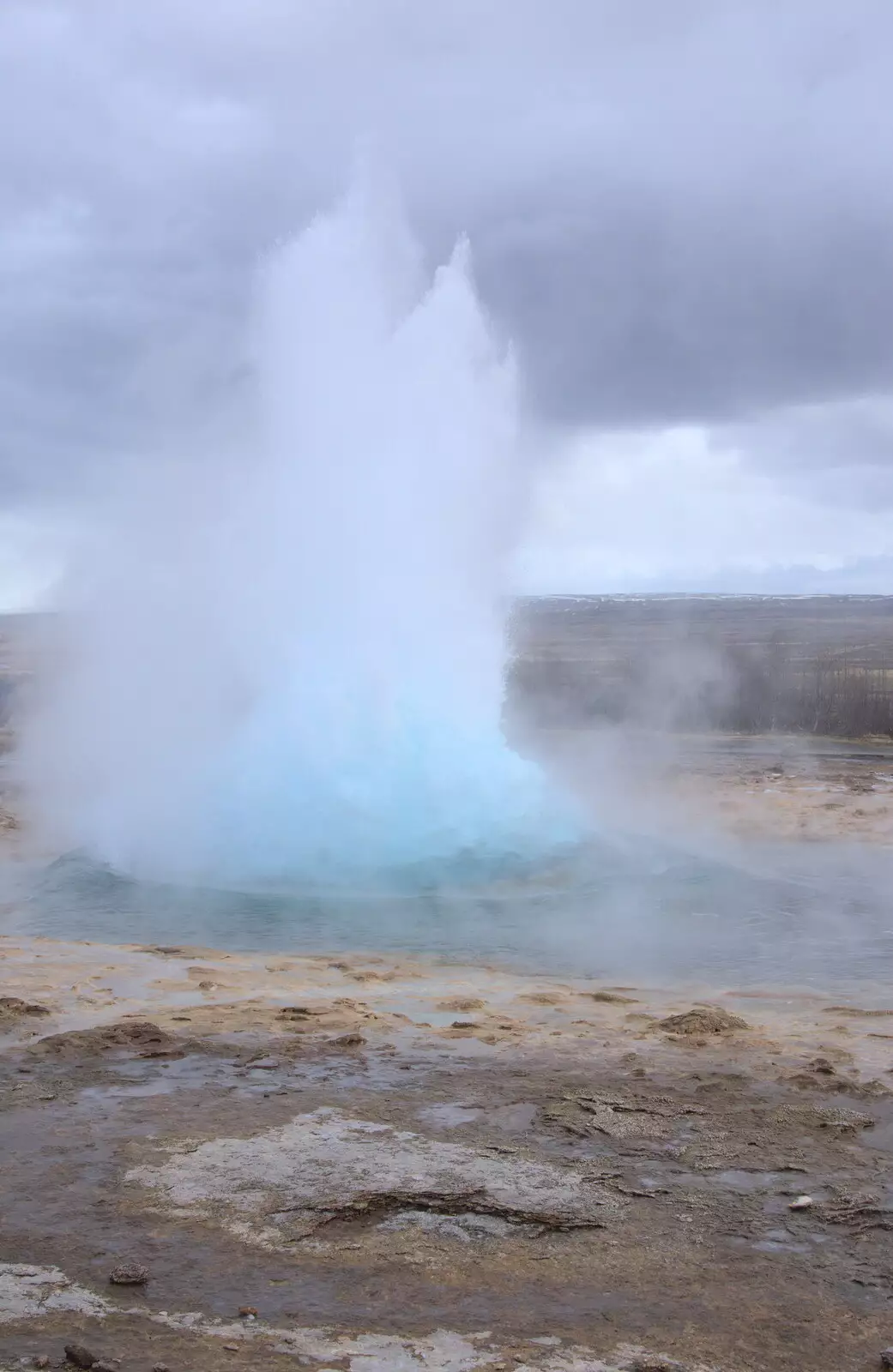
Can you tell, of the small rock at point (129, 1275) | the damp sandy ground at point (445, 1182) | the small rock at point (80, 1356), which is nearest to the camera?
the small rock at point (80, 1356)

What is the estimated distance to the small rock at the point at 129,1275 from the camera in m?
3.66

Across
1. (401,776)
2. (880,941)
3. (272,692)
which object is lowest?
(880,941)

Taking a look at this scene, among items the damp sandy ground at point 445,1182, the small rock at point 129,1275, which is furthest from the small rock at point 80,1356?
the small rock at point 129,1275

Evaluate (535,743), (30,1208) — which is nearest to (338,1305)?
(30,1208)

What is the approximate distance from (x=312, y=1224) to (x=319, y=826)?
7304mm

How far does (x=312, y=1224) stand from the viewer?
4.10 metres

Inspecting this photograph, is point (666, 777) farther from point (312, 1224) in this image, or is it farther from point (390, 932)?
point (312, 1224)

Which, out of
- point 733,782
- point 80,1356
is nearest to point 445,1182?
point 80,1356

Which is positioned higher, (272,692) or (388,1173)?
(272,692)

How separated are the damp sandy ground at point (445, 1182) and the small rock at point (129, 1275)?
1.0 inches

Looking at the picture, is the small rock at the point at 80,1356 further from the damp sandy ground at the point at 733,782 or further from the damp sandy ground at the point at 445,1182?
the damp sandy ground at the point at 733,782

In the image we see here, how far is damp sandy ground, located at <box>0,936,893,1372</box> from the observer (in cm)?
344

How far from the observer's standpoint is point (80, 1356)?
320 cm

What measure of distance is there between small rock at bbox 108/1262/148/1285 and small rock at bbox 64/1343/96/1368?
41cm
